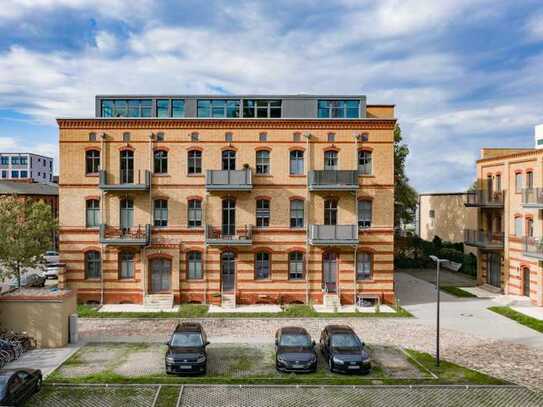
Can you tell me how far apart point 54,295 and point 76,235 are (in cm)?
884

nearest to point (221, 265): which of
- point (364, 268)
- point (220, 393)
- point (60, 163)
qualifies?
point (364, 268)

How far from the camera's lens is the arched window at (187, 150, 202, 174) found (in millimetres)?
29484

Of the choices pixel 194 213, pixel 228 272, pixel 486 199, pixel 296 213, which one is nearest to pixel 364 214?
pixel 296 213

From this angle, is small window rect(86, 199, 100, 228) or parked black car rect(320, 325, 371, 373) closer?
parked black car rect(320, 325, 371, 373)

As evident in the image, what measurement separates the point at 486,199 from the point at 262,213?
18.0 metres

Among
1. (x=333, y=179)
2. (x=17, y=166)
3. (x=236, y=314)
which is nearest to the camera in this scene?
(x=236, y=314)

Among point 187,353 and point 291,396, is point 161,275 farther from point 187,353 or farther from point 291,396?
point 291,396

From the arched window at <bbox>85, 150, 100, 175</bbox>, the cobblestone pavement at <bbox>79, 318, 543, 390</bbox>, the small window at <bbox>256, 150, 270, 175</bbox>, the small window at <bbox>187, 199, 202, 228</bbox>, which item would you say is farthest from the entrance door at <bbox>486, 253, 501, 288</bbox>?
the arched window at <bbox>85, 150, 100, 175</bbox>

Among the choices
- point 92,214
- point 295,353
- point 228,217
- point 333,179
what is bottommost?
point 295,353

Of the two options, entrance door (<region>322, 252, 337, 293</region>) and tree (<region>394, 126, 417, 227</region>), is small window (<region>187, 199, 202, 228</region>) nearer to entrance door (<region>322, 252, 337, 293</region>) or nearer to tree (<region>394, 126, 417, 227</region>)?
entrance door (<region>322, 252, 337, 293</region>)

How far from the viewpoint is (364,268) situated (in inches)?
1169

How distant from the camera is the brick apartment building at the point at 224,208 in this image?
29203 mm

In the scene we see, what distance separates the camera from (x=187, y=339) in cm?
1869

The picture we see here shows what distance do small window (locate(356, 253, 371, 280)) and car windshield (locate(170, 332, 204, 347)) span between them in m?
13.7
